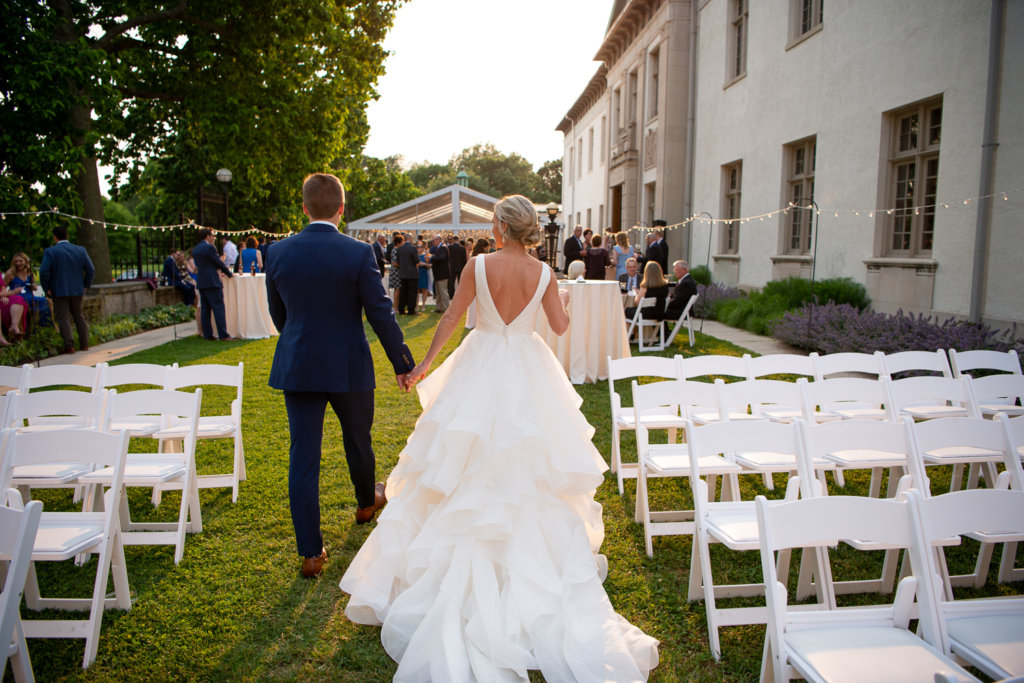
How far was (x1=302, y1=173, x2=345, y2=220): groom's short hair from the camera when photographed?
3.51 meters

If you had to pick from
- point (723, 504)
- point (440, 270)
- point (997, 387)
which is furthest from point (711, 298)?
point (723, 504)

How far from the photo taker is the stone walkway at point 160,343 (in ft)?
32.3

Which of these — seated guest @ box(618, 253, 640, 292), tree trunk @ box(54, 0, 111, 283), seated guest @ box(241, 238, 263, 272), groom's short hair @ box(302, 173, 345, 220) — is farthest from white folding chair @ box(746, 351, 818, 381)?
tree trunk @ box(54, 0, 111, 283)

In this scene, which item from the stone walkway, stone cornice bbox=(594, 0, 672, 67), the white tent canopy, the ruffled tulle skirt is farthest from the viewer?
the white tent canopy

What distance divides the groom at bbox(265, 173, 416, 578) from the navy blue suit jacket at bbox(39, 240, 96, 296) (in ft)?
28.1

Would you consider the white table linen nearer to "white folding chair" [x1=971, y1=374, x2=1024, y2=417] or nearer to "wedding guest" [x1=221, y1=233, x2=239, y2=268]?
"white folding chair" [x1=971, y1=374, x2=1024, y2=417]

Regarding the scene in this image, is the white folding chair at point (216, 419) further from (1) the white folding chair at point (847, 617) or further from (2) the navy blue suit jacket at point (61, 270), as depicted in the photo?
(2) the navy blue suit jacket at point (61, 270)

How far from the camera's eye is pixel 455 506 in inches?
121

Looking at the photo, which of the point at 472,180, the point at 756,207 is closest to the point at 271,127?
the point at 756,207

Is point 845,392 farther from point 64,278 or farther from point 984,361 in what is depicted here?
point 64,278

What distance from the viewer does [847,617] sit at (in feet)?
7.59

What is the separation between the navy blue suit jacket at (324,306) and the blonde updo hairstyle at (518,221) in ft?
2.29

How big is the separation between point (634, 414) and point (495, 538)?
78.1 inches

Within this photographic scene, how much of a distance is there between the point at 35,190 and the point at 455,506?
13.2 m
